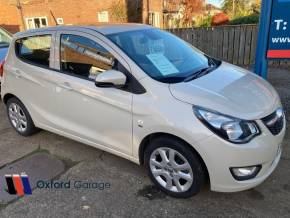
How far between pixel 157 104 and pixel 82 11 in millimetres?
16815

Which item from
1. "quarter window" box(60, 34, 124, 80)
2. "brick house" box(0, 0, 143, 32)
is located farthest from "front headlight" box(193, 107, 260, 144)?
"brick house" box(0, 0, 143, 32)

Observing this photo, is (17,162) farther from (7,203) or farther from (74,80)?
(74,80)

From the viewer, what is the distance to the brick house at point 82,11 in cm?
1703

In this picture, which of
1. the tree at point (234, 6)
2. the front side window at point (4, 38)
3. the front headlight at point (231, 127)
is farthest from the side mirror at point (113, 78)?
the tree at point (234, 6)

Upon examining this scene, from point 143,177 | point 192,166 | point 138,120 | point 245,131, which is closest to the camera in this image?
point 245,131

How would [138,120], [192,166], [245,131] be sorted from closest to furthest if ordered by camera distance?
[245,131]
[192,166]
[138,120]

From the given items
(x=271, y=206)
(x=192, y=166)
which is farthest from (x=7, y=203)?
(x=271, y=206)

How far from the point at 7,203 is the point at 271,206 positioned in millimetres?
2649

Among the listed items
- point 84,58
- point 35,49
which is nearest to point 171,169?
point 84,58

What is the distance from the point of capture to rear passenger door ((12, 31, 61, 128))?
3637 mm

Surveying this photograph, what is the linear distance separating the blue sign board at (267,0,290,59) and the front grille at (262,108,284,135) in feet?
6.35

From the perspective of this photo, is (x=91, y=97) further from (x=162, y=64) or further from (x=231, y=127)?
(x=231, y=127)

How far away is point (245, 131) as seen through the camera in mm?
2453
